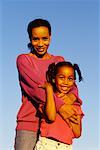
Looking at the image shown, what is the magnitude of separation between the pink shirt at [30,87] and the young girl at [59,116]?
15cm

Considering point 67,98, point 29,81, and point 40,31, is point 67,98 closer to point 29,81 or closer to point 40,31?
point 29,81

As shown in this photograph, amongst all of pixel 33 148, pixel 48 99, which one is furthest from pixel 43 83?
pixel 33 148

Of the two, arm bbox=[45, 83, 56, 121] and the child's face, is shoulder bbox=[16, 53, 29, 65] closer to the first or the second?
the child's face

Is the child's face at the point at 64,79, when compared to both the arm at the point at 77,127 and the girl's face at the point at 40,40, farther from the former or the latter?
the girl's face at the point at 40,40

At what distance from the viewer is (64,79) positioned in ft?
22.6

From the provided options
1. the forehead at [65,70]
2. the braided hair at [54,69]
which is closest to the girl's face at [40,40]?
the braided hair at [54,69]

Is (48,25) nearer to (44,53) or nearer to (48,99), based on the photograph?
(44,53)

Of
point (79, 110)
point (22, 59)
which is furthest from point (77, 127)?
point (22, 59)

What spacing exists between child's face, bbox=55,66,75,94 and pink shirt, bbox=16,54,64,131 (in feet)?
0.63

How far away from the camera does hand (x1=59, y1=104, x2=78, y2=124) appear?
6.81 m

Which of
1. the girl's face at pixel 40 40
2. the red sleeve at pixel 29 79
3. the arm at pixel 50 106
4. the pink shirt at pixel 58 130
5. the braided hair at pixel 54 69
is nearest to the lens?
the arm at pixel 50 106

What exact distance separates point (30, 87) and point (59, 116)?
499 mm

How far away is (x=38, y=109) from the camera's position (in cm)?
701

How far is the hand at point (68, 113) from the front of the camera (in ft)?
22.3
